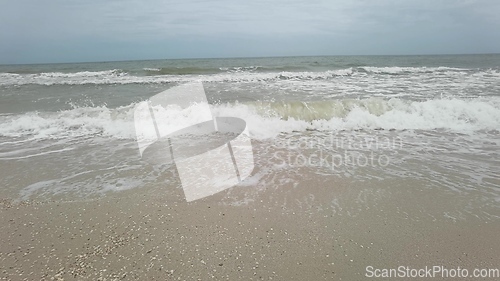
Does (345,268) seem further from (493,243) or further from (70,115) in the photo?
(70,115)

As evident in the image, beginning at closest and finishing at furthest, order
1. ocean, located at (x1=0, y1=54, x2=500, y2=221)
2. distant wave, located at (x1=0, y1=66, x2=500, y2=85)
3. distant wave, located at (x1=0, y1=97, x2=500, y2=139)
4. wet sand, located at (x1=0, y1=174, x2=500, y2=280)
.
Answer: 1. wet sand, located at (x1=0, y1=174, x2=500, y2=280)
2. ocean, located at (x1=0, y1=54, x2=500, y2=221)
3. distant wave, located at (x1=0, y1=97, x2=500, y2=139)
4. distant wave, located at (x1=0, y1=66, x2=500, y2=85)

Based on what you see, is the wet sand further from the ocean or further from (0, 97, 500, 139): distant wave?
(0, 97, 500, 139): distant wave

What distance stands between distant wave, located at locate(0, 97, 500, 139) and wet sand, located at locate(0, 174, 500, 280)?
3261 mm

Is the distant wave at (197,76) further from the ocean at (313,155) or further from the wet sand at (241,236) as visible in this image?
the wet sand at (241,236)

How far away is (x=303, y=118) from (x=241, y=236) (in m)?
5.99

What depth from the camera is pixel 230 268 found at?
230 centimetres

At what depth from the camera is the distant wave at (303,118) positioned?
6898mm

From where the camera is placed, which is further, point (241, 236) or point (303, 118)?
point (303, 118)

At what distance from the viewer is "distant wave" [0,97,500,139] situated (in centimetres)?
690

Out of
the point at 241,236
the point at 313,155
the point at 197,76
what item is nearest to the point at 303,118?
the point at 313,155

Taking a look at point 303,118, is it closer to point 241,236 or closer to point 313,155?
point 313,155

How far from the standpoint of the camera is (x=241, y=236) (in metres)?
2.72

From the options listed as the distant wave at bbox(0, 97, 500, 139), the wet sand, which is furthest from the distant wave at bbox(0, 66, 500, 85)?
the wet sand

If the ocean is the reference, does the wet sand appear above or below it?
below
